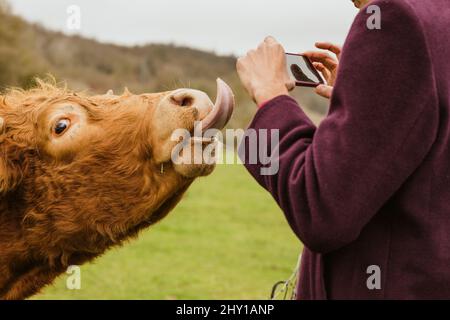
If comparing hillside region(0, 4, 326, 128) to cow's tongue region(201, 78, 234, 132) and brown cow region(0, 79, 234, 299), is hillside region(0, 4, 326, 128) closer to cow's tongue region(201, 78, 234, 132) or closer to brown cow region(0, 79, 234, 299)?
brown cow region(0, 79, 234, 299)

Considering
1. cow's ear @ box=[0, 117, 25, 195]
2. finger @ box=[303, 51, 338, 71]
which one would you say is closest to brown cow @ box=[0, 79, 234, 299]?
cow's ear @ box=[0, 117, 25, 195]

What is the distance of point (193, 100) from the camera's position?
9.69ft

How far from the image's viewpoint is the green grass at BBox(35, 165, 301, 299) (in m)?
8.77

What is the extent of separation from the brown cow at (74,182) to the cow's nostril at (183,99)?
0.28 feet

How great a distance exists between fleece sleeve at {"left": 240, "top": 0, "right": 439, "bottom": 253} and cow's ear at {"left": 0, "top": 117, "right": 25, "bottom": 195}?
1.80 meters

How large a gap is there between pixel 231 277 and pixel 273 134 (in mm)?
8024

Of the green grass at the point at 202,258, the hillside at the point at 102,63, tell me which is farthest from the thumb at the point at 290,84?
the hillside at the point at 102,63

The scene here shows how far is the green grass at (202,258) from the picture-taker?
8.77 m

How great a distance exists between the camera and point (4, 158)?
3.39 metres

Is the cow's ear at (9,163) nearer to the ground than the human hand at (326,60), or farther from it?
nearer to the ground

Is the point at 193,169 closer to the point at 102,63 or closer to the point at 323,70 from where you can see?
the point at 323,70

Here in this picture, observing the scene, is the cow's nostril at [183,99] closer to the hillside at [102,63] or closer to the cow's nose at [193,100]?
the cow's nose at [193,100]

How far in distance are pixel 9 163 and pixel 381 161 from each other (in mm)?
2084

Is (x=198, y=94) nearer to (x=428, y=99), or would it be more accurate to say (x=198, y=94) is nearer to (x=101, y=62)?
(x=428, y=99)
